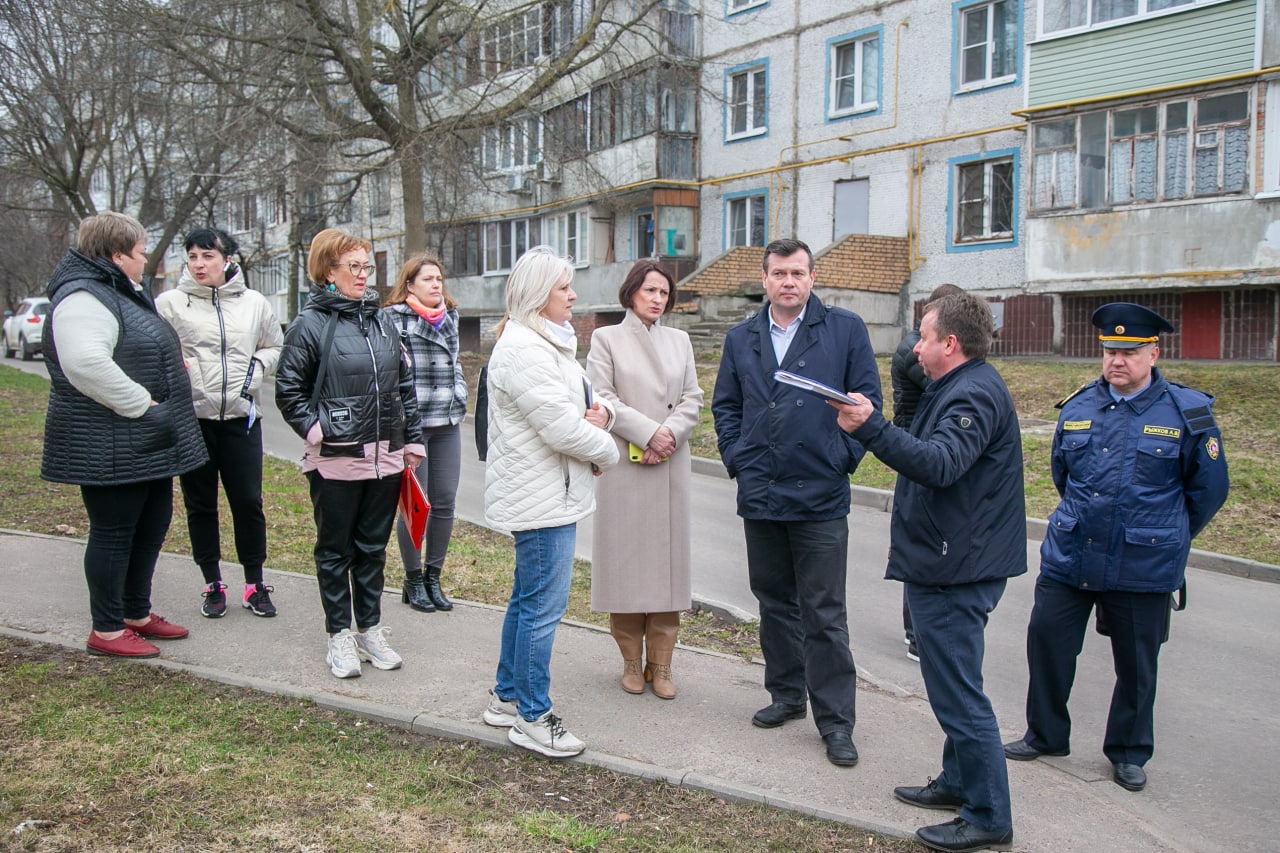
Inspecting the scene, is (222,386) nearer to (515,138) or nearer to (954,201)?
(515,138)

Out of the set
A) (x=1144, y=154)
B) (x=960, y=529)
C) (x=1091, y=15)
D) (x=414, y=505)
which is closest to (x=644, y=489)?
(x=414, y=505)

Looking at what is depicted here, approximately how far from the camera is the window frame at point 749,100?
1078 inches

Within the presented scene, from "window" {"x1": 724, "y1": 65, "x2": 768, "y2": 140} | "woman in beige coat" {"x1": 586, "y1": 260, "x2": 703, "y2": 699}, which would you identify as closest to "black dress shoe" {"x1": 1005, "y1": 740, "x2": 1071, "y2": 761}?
"woman in beige coat" {"x1": 586, "y1": 260, "x2": 703, "y2": 699}

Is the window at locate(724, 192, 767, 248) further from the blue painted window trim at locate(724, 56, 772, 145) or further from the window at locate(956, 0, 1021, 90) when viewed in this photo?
the window at locate(956, 0, 1021, 90)

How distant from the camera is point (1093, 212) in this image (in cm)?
1953

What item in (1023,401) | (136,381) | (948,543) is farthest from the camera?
(1023,401)

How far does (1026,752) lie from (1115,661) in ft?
1.72

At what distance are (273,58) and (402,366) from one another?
16.1m

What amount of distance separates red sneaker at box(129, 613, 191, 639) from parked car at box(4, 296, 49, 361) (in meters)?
29.6

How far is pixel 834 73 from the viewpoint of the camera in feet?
84.3

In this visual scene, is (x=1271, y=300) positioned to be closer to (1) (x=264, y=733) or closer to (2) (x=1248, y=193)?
(2) (x=1248, y=193)

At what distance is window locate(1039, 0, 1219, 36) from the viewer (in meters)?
18.6

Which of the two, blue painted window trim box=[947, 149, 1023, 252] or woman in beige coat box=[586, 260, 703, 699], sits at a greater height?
blue painted window trim box=[947, 149, 1023, 252]

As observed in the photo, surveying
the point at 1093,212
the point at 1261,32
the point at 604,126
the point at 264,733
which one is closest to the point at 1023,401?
the point at 1093,212
